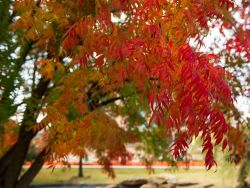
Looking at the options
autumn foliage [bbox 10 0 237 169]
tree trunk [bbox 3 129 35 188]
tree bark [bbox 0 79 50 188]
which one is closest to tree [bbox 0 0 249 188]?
autumn foliage [bbox 10 0 237 169]

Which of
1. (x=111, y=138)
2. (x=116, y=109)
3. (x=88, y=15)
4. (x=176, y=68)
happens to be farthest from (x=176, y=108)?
(x=116, y=109)

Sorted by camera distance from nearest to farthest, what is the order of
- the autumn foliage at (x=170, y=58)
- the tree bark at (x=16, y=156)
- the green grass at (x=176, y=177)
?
the autumn foliage at (x=170, y=58), the tree bark at (x=16, y=156), the green grass at (x=176, y=177)

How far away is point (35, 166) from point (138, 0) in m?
8.48

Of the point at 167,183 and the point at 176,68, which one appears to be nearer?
the point at 176,68

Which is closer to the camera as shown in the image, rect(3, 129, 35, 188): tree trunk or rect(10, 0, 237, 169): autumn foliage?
rect(10, 0, 237, 169): autumn foliage

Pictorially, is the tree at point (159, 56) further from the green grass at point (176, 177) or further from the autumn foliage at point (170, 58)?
the green grass at point (176, 177)

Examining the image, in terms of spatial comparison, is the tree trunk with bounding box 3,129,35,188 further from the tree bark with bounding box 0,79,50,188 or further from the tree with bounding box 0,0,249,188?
the tree with bounding box 0,0,249,188

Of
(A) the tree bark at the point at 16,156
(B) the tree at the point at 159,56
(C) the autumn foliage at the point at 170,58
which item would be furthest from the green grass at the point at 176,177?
(C) the autumn foliage at the point at 170,58

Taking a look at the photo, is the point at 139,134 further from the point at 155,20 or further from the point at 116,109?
the point at 155,20

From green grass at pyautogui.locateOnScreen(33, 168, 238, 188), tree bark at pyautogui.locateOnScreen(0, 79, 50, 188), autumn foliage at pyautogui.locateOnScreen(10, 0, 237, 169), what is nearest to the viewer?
autumn foliage at pyautogui.locateOnScreen(10, 0, 237, 169)

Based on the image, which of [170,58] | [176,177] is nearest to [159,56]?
[170,58]

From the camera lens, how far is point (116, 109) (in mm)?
13188

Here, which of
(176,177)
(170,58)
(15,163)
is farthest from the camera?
(176,177)

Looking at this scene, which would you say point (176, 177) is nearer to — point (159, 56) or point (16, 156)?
point (16, 156)
